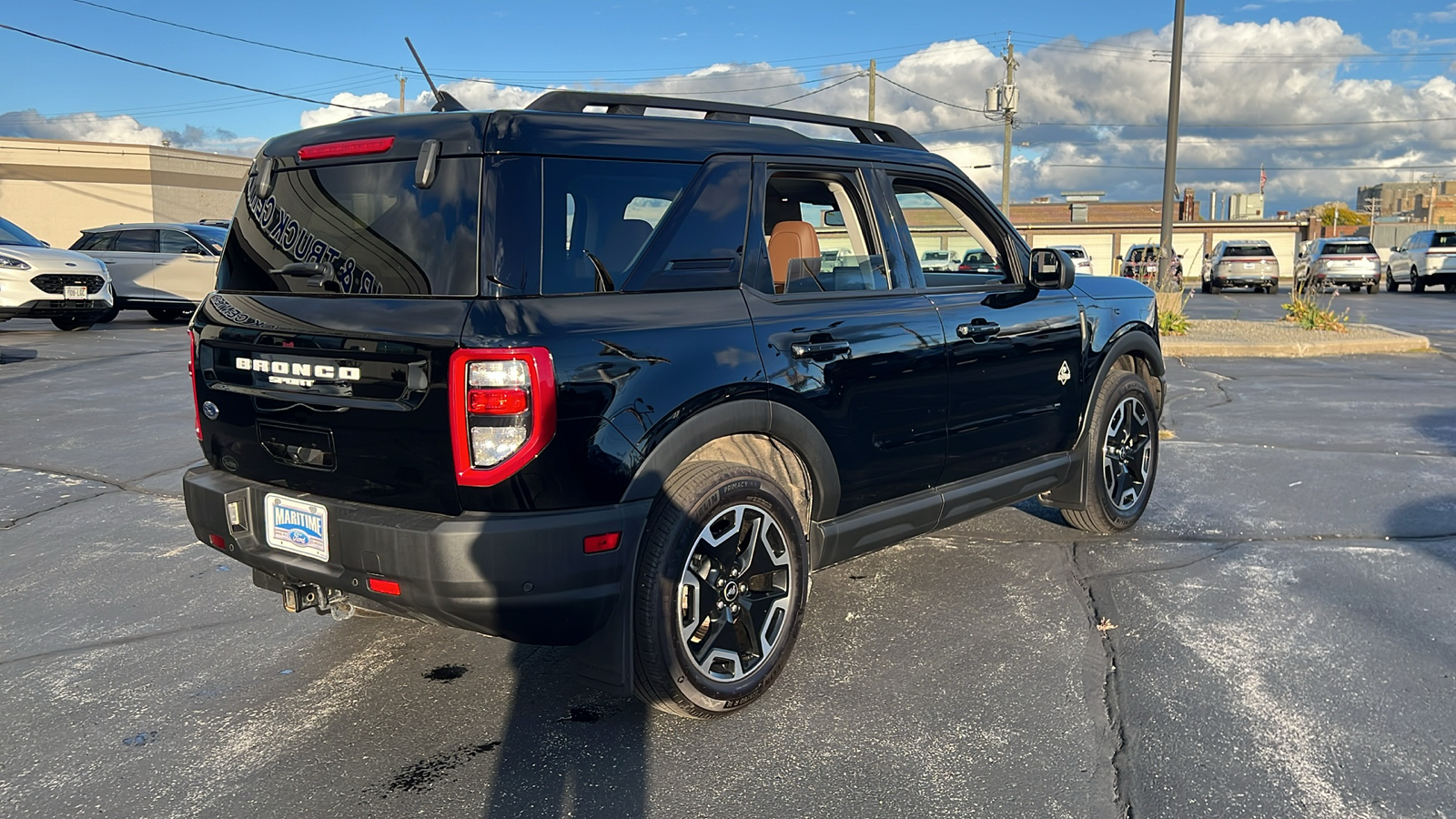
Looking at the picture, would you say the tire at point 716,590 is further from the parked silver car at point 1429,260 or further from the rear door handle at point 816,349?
the parked silver car at point 1429,260

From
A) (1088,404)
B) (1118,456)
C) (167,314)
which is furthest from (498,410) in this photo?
(167,314)

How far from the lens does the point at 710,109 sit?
12.9 feet

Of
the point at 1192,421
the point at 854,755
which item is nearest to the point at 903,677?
the point at 854,755

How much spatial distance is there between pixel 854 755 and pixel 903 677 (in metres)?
0.62

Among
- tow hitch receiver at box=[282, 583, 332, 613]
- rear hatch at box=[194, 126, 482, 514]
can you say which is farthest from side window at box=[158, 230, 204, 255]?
tow hitch receiver at box=[282, 583, 332, 613]

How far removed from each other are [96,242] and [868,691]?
60.8ft

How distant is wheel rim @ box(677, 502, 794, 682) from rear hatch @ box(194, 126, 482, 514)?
826 mm

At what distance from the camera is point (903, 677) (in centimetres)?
381

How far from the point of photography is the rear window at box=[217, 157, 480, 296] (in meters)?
3.10

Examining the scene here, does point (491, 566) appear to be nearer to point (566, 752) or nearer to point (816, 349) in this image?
point (566, 752)

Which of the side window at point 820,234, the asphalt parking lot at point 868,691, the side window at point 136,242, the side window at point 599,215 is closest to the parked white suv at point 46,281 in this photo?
the side window at point 136,242

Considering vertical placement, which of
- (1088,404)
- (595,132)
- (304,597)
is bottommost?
(304,597)

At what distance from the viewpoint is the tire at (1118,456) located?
17.5 ft

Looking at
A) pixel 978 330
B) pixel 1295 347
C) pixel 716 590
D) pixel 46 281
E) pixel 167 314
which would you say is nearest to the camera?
pixel 716 590
